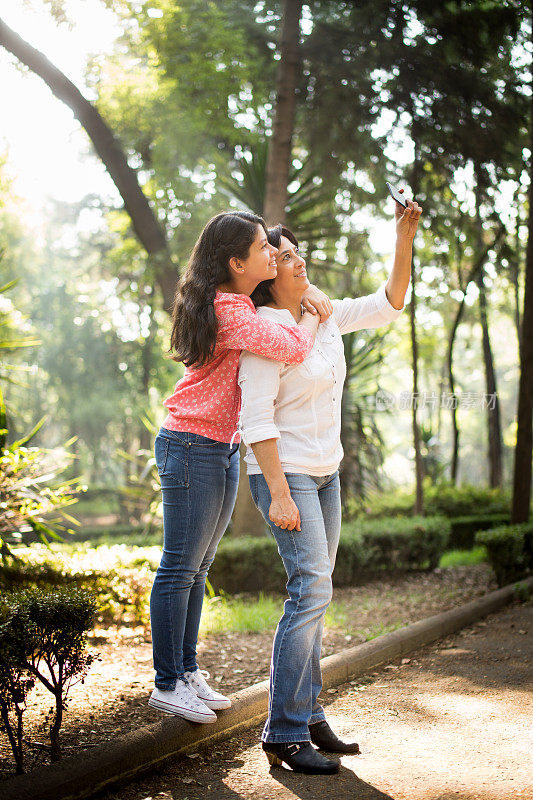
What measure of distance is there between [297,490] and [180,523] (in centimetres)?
53

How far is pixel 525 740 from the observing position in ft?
10.3

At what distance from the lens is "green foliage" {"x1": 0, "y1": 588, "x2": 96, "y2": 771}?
8.64 feet

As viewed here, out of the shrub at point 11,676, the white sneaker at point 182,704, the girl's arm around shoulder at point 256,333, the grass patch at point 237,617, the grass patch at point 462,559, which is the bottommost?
the grass patch at point 462,559

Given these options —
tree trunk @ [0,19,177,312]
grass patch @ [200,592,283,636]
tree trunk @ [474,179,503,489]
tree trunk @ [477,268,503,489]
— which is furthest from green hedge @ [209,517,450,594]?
tree trunk @ [477,268,503,489]

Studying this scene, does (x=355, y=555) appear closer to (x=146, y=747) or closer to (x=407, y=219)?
(x=146, y=747)

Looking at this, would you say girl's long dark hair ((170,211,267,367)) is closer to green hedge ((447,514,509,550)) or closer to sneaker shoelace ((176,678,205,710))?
sneaker shoelace ((176,678,205,710))

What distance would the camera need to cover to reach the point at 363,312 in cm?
337

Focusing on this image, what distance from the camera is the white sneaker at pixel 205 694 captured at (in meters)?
3.26

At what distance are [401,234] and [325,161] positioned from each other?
839cm

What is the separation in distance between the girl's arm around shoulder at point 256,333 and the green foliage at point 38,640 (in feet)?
3.91

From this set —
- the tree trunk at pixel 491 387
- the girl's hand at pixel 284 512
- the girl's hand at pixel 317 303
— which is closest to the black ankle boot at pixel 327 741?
the girl's hand at pixel 284 512

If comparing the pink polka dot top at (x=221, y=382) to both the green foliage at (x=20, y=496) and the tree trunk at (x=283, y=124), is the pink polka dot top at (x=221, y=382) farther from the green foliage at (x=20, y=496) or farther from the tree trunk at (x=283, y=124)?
the tree trunk at (x=283, y=124)

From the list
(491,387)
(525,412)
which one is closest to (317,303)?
(525,412)

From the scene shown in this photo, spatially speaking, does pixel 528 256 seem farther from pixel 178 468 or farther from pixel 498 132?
pixel 178 468
